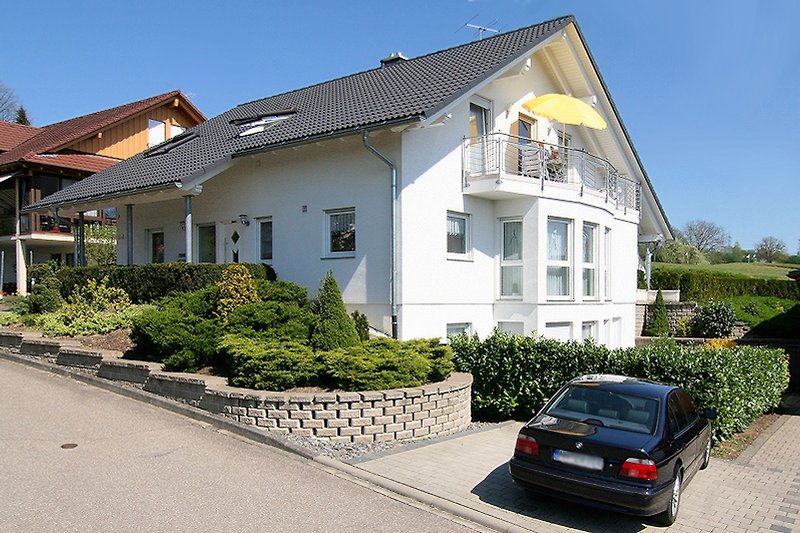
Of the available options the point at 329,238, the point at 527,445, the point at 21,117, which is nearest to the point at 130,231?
the point at 329,238

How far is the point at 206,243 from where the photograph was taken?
1867cm

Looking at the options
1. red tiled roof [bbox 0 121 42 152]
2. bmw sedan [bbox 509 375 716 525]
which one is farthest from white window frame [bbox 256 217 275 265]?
red tiled roof [bbox 0 121 42 152]

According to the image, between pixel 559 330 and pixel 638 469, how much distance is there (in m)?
10.2

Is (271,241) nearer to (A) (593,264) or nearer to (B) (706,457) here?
(A) (593,264)

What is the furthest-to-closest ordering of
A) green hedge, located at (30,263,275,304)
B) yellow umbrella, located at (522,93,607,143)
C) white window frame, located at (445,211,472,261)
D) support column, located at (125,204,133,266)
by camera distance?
support column, located at (125,204,133,266), yellow umbrella, located at (522,93,607,143), white window frame, located at (445,211,472,261), green hedge, located at (30,263,275,304)

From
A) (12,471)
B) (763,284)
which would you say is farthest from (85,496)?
(763,284)

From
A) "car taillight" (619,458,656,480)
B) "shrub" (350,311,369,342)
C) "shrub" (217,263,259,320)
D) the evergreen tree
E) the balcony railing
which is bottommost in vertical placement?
"car taillight" (619,458,656,480)

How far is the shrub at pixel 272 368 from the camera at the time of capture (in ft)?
30.4

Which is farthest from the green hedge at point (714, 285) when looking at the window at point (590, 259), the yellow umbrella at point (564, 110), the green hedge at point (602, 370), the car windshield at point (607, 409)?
the car windshield at point (607, 409)

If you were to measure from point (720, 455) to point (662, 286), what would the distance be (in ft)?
80.3

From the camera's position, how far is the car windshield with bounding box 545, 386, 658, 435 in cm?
687

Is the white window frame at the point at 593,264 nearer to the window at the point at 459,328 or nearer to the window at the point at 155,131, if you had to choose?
the window at the point at 459,328

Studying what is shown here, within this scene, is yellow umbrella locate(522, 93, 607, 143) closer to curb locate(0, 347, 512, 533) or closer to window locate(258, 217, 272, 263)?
window locate(258, 217, 272, 263)

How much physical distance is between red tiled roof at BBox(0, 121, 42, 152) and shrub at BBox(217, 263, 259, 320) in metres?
32.1
